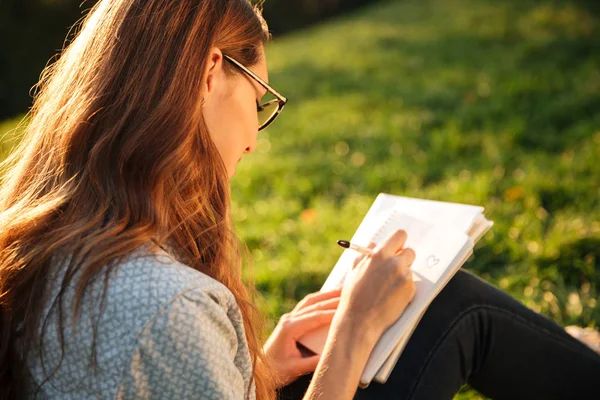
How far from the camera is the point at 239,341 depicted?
3.76ft

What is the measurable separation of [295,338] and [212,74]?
28.5 inches

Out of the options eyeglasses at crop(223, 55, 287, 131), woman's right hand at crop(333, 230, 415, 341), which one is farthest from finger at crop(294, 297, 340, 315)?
eyeglasses at crop(223, 55, 287, 131)

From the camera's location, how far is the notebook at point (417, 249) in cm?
147

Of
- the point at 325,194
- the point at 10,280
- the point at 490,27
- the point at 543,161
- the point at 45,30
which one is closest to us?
→ the point at 10,280

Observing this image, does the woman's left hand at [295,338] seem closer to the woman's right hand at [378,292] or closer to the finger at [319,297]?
the finger at [319,297]

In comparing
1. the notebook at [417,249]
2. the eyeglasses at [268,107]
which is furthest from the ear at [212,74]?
the notebook at [417,249]

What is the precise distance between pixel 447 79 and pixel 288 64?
89.8 inches

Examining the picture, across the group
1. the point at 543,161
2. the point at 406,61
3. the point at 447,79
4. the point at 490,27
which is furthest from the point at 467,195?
the point at 490,27

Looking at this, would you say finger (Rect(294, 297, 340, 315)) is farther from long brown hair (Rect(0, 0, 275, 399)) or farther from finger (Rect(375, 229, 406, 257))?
long brown hair (Rect(0, 0, 275, 399))

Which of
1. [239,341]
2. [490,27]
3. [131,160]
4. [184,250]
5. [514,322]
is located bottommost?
[490,27]

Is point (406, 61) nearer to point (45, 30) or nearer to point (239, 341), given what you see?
point (239, 341)

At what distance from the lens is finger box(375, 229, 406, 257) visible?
61.1 inches

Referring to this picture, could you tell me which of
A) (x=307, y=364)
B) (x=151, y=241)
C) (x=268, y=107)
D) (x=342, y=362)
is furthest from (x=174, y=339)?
(x=268, y=107)

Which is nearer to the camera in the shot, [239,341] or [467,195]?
[239,341]
